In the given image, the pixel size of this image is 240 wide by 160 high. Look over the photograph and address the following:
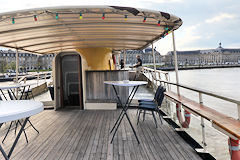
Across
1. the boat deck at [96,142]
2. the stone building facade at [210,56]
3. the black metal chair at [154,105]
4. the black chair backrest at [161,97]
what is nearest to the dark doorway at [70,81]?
the boat deck at [96,142]

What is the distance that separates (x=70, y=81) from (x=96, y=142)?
3.62m

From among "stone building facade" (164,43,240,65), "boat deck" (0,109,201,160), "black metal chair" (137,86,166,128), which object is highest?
"stone building facade" (164,43,240,65)

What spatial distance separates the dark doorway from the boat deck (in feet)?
5.44

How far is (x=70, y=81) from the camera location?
6.18 meters

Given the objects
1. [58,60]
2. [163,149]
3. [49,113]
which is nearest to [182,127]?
[163,149]

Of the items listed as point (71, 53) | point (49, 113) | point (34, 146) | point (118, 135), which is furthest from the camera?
point (71, 53)

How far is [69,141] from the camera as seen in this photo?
125 inches

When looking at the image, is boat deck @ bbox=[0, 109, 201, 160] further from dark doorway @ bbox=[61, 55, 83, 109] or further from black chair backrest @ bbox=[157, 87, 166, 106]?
dark doorway @ bbox=[61, 55, 83, 109]

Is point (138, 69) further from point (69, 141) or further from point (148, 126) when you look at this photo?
point (69, 141)

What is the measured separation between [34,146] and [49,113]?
2.34 m

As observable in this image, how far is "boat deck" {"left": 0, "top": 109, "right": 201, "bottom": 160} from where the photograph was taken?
2.65 m

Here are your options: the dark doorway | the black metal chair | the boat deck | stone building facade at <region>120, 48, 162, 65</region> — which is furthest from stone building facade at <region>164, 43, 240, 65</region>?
the boat deck

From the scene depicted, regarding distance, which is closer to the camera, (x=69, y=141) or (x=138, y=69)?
(x=69, y=141)

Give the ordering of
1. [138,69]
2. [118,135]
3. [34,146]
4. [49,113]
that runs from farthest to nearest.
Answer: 1. [138,69]
2. [49,113]
3. [118,135]
4. [34,146]
